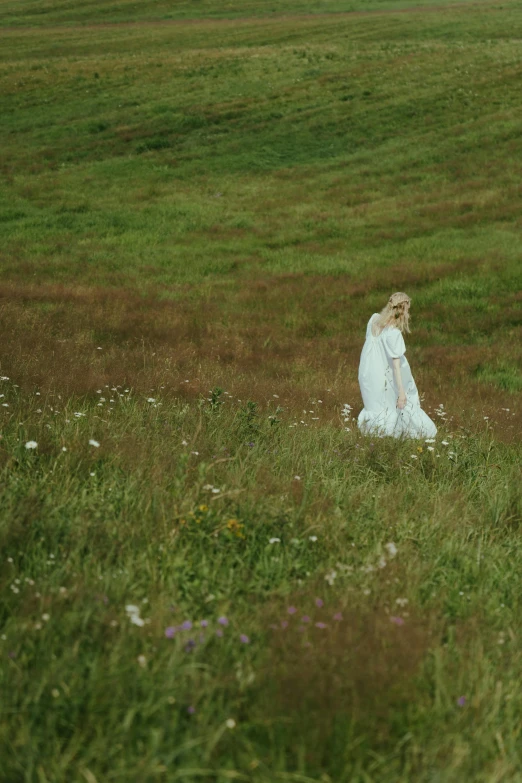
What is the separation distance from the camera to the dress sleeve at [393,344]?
9.47 meters

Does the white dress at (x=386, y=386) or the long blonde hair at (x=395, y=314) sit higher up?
the long blonde hair at (x=395, y=314)

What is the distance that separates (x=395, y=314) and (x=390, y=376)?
70 cm

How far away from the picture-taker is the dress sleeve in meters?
9.47

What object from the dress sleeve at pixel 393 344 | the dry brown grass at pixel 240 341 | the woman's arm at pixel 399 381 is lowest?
the dry brown grass at pixel 240 341

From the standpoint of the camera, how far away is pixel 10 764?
2412mm

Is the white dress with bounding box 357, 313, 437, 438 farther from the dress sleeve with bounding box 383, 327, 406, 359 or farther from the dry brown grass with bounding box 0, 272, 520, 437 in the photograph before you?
the dry brown grass with bounding box 0, 272, 520, 437

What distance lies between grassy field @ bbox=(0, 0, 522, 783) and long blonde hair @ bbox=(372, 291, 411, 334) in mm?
1206

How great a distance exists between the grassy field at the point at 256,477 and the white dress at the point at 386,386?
1.71ft

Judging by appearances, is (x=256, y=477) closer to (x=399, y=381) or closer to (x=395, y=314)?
(x=399, y=381)

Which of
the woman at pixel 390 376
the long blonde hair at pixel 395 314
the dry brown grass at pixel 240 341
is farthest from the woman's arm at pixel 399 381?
Result: the dry brown grass at pixel 240 341

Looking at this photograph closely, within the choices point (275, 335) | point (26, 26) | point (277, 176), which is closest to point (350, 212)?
point (277, 176)

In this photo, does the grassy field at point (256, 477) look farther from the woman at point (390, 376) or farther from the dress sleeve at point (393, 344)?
the dress sleeve at point (393, 344)

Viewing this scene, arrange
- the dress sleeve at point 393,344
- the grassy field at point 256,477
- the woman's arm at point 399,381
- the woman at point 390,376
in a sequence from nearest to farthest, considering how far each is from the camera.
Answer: the grassy field at point 256,477, the woman's arm at point 399,381, the woman at point 390,376, the dress sleeve at point 393,344

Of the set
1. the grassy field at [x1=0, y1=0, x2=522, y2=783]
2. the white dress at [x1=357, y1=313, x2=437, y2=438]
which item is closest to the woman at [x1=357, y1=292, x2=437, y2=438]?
the white dress at [x1=357, y1=313, x2=437, y2=438]
